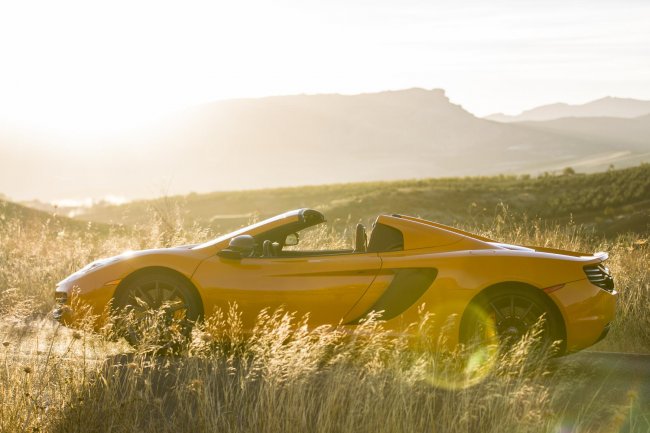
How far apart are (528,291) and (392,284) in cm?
109

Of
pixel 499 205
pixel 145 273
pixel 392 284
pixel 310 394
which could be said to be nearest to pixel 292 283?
pixel 392 284

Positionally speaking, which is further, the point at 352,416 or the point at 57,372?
the point at 57,372

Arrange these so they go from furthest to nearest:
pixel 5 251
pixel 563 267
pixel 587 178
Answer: pixel 587 178
pixel 5 251
pixel 563 267

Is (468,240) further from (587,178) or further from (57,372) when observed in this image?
(587,178)

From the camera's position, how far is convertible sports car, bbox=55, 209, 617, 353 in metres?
6.61

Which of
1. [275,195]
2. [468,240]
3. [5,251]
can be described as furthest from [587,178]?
[468,240]

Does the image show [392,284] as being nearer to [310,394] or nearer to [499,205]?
[310,394]

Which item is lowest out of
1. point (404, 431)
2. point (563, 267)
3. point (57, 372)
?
point (404, 431)

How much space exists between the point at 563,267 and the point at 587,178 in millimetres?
48061

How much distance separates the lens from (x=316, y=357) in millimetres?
6043

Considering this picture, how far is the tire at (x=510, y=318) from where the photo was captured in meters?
6.60

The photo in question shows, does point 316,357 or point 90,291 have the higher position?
point 90,291

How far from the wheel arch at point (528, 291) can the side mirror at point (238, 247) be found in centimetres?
185

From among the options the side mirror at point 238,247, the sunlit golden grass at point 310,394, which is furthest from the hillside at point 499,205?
the sunlit golden grass at point 310,394
